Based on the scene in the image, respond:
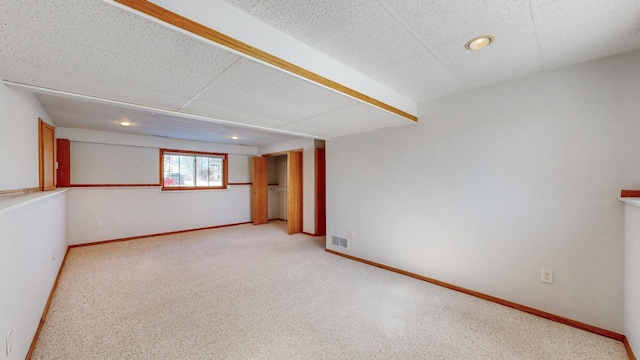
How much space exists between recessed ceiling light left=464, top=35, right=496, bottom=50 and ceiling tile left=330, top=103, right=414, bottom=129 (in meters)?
0.93

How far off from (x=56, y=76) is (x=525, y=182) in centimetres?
399

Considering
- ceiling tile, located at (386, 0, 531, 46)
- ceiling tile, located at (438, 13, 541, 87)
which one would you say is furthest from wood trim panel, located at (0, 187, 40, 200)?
ceiling tile, located at (438, 13, 541, 87)

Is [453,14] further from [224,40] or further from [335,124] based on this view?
[335,124]

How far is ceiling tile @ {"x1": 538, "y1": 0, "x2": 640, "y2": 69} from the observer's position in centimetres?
138

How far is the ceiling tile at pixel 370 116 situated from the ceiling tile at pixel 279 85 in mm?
185

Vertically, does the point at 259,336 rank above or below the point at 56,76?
below

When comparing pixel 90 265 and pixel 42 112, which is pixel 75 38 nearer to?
pixel 42 112

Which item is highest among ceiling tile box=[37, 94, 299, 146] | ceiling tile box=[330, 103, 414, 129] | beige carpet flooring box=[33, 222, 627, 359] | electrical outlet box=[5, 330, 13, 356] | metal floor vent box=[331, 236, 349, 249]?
ceiling tile box=[37, 94, 299, 146]

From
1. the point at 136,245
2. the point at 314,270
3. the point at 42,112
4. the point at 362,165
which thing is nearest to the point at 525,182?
the point at 362,165

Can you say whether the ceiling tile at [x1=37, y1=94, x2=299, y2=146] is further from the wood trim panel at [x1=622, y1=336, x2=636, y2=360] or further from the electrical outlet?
the wood trim panel at [x1=622, y1=336, x2=636, y2=360]

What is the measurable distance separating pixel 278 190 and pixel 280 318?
18.5 ft

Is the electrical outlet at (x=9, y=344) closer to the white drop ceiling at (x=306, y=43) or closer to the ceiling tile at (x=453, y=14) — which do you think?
the white drop ceiling at (x=306, y=43)

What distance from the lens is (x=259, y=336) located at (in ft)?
6.45

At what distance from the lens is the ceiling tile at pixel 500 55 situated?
1566 mm
